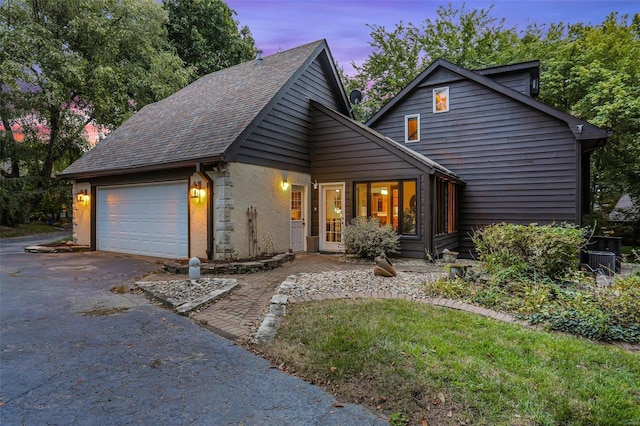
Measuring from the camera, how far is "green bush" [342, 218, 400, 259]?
28.6 ft

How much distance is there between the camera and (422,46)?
2112 centimetres

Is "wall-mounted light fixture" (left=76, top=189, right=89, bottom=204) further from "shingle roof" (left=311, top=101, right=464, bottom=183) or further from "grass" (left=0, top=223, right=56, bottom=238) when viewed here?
"grass" (left=0, top=223, right=56, bottom=238)

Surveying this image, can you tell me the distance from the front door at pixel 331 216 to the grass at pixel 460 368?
6.35 meters

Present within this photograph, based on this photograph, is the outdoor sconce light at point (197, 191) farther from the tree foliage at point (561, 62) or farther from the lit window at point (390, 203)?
the tree foliage at point (561, 62)

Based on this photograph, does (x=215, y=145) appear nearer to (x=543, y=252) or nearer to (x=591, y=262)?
(x=543, y=252)

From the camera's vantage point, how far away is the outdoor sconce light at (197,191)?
8.63m

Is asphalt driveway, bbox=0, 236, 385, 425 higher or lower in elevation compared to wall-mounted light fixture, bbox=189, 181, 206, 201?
lower

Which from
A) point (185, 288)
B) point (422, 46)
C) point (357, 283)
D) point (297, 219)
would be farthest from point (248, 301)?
point (422, 46)

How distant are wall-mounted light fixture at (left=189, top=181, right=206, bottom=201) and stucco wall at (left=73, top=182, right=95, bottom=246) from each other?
5349mm

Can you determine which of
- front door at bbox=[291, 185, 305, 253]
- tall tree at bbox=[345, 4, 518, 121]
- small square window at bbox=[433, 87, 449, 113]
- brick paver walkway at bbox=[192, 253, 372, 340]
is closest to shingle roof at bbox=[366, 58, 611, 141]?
small square window at bbox=[433, 87, 449, 113]

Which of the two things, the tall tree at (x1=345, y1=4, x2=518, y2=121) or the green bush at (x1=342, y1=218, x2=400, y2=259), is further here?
the tall tree at (x1=345, y1=4, x2=518, y2=121)

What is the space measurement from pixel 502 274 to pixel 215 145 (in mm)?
6657

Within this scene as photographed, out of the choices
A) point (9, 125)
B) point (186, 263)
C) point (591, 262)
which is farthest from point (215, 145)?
point (9, 125)

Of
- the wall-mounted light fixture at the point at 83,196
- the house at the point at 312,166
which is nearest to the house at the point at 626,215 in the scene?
the house at the point at 312,166
